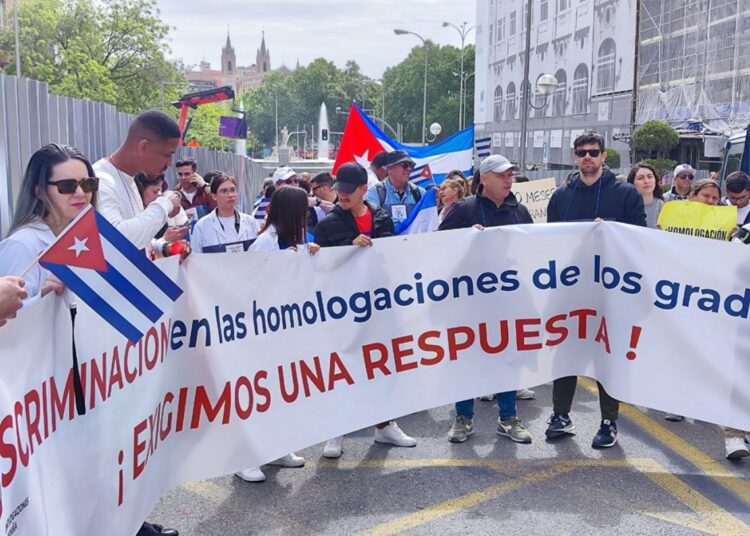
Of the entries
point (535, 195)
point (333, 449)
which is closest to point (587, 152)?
point (333, 449)

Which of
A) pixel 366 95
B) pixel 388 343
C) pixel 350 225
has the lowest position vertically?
pixel 388 343

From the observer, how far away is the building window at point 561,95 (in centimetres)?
4694

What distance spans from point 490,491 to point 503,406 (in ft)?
3.02

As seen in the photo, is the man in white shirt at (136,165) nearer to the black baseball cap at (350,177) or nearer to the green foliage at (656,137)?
the black baseball cap at (350,177)

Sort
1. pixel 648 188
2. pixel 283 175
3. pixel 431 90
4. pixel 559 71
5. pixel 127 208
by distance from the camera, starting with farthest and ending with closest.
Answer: pixel 431 90, pixel 559 71, pixel 283 175, pixel 648 188, pixel 127 208

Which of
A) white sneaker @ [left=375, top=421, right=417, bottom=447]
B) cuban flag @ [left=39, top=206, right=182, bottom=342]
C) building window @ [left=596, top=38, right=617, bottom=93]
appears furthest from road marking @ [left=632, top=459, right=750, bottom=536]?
building window @ [left=596, top=38, right=617, bottom=93]

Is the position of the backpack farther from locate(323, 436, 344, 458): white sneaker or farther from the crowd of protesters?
locate(323, 436, 344, 458): white sneaker

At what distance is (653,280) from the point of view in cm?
479

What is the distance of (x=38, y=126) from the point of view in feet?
19.1

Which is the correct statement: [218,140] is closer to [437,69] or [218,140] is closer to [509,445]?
[437,69]

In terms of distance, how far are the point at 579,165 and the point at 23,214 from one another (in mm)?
3569

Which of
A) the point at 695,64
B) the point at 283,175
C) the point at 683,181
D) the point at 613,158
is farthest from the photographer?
the point at 613,158

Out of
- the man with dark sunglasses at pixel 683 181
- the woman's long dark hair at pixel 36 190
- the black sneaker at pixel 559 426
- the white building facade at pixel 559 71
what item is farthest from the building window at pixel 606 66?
the woman's long dark hair at pixel 36 190

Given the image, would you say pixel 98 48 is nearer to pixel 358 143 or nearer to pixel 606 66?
pixel 606 66
